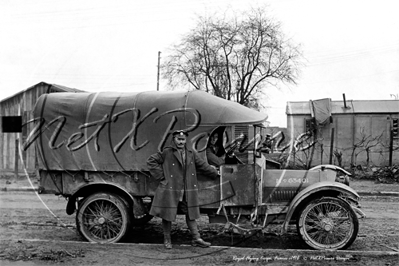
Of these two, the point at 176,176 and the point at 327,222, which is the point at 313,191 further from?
the point at 176,176

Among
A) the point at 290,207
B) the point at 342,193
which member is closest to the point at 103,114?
the point at 290,207

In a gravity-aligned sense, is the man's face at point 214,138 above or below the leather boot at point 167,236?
above

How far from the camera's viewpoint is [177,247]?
6.49 meters

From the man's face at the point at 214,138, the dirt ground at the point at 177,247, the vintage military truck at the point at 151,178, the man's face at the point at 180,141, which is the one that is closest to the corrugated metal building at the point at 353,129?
the dirt ground at the point at 177,247

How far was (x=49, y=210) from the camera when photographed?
35.2 ft

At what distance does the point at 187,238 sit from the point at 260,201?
164 centimetres

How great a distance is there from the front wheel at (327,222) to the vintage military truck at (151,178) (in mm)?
15

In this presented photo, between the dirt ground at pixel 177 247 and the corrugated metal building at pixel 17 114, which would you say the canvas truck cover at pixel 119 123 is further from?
→ the corrugated metal building at pixel 17 114

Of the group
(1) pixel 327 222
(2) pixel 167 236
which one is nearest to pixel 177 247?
(2) pixel 167 236

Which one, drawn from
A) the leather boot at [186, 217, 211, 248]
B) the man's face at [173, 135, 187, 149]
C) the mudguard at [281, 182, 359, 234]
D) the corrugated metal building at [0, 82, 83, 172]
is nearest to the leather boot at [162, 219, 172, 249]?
the leather boot at [186, 217, 211, 248]

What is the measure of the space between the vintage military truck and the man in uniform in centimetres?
16

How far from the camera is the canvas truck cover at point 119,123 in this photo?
21.3 ft

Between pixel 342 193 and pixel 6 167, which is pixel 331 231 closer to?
pixel 342 193

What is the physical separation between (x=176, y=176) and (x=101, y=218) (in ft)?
4.97
